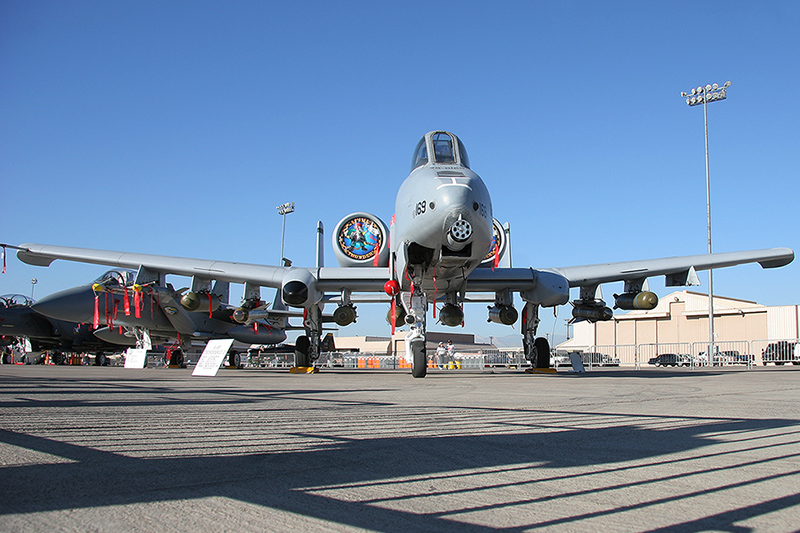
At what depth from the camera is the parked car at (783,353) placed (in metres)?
32.4

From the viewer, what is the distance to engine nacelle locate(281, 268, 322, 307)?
17172 millimetres

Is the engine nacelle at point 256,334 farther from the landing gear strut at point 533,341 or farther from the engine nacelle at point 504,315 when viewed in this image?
the landing gear strut at point 533,341

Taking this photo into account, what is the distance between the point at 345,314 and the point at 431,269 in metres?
4.95

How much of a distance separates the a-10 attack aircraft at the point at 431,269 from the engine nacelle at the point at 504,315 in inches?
1.4

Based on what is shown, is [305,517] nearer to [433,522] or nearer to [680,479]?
[433,522]

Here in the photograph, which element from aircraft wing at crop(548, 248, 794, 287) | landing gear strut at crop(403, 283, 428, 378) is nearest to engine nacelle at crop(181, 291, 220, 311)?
landing gear strut at crop(403, 283, 428, 378)

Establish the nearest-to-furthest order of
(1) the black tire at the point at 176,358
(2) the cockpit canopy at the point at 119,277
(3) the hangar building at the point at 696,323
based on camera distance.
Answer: (2) the cockpit canopy at the point at 119,277
(1) the black tire at the point at 176,358
(3) the hangar building at the point at 696,323

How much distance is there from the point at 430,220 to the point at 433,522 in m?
11.2

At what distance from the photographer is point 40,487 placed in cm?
265

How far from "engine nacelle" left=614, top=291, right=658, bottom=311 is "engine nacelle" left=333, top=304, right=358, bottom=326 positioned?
8545 mm

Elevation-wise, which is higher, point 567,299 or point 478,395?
point 567,299

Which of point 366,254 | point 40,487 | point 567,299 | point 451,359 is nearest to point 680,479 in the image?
point 40,487

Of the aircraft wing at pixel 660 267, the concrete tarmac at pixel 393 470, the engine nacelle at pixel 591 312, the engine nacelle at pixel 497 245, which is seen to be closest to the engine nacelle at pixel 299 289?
the engine nacelle at pixel 497 245

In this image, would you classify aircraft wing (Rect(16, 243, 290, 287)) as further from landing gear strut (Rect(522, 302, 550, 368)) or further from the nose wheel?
landing gear strut (Rect(522, 302, 550, 368))
